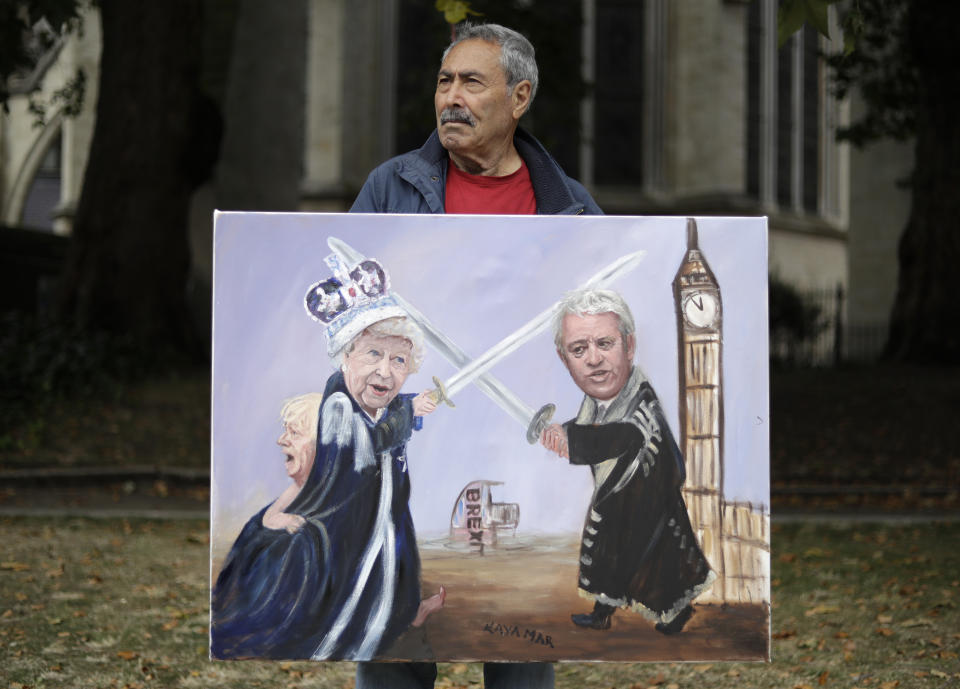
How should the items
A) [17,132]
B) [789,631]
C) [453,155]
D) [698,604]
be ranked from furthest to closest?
[17,132]
[789,631]
[453,155]
[698,604]

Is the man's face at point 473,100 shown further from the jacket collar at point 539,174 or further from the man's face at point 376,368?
the man's face at point 376,368

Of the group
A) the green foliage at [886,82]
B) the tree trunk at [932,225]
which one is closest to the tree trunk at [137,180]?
the green foliage at [886,82]

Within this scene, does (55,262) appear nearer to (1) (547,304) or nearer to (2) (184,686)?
(2) (184,686)

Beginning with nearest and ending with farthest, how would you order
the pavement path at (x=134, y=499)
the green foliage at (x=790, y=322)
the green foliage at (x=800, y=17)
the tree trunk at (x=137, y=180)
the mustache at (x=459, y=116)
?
1. the mustache at (x=459, y=116)
2. the green foliage at (x=800, y=17)
3. the pavement path at (x=134, y=499)
4. the tree trunk at (x=137, y=180)
5. the green foliage at (x=790, y=322)

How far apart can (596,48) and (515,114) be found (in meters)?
29.7

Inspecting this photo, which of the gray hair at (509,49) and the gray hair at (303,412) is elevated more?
the gray hair at (509,49)

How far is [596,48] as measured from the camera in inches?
1270

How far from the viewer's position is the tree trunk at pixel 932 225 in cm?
1638

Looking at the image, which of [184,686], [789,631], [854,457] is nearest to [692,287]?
[184,686]

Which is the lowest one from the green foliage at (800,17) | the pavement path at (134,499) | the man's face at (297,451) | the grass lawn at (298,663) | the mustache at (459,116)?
the grass lawn at (298,663)

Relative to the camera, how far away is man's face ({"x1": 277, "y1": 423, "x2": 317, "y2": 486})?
2961mm

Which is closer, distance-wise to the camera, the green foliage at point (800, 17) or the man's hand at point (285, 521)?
the man's hand at point (285, 521)

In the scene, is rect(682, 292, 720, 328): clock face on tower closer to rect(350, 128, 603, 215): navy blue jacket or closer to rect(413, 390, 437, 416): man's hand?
rect(350, 128, 603, 215): navy blue jacket

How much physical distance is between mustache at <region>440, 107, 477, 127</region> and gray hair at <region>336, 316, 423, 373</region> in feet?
1.97
